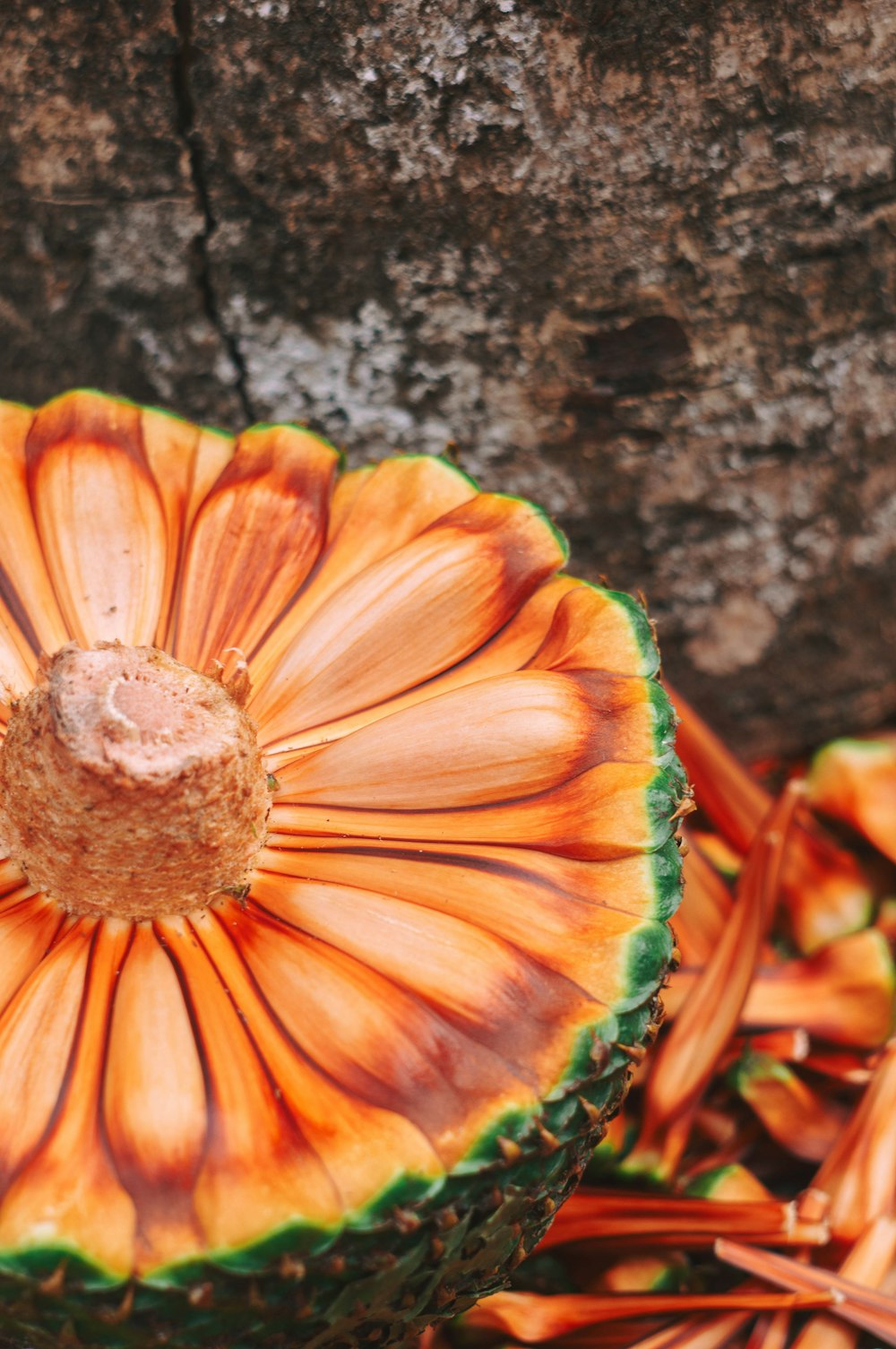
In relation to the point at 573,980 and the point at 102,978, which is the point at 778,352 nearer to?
the point at 573,980

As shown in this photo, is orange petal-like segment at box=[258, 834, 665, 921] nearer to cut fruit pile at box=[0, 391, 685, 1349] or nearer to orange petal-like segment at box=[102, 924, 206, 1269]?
cut fruit pile at box=[0, 391, 685, 1349]

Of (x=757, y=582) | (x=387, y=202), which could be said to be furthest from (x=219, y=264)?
(x=757, y=582)

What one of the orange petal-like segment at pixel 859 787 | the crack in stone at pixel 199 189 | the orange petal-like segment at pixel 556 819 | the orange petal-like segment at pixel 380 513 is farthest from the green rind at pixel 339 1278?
the crack in stone at pixel 199 189

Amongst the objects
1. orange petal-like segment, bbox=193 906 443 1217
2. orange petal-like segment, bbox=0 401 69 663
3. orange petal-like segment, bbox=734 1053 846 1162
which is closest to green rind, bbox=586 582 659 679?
orange petal-like segment, bbox=193 906 443 1217

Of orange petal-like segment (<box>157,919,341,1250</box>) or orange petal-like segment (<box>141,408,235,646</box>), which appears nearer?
A: orange petal-like segment (<box>157,919,341,1250</box>)

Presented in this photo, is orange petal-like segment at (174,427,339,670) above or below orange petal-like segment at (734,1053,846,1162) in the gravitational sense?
above

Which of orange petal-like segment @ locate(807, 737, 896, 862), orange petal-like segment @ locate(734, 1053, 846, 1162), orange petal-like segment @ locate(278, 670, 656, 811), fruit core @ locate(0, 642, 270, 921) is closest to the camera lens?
fruit core @ locate(0, 642, 270, 921)

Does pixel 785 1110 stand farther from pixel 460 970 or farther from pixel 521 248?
pixel 521 248
